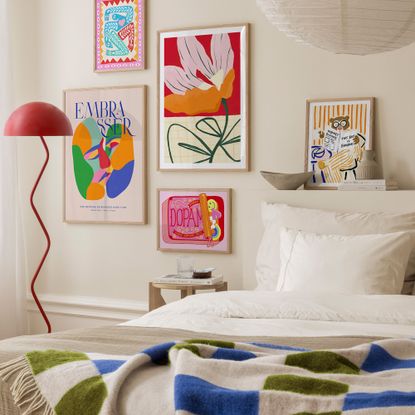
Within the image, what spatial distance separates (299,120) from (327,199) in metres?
0.51

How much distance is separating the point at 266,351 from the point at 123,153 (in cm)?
265

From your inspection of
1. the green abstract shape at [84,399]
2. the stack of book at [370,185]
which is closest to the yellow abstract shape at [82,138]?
the stack of book at [370,185]

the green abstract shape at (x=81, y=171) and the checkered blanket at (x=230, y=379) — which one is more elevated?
the green abstract shape at (x=81, y=171)

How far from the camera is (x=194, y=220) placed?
181 inches

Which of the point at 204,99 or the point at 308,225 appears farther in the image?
the point at 204,99

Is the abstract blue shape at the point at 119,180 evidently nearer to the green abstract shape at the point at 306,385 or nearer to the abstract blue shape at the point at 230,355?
the abstract blue shape at the point at 230,355

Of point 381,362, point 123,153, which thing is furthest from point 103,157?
point 381,362

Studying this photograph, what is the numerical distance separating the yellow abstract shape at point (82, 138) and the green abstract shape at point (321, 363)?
118 inches

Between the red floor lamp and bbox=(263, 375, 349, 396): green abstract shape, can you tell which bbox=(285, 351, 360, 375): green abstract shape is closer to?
bbox=(263, 375, 349, 396): green abstract shape

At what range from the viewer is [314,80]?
14.1 feet

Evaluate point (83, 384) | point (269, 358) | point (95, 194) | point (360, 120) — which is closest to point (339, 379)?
point (269, 358)

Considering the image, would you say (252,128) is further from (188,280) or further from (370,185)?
(188,280)

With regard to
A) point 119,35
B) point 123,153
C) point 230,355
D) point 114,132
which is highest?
point 119,35

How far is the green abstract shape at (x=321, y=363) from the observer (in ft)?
6.72
